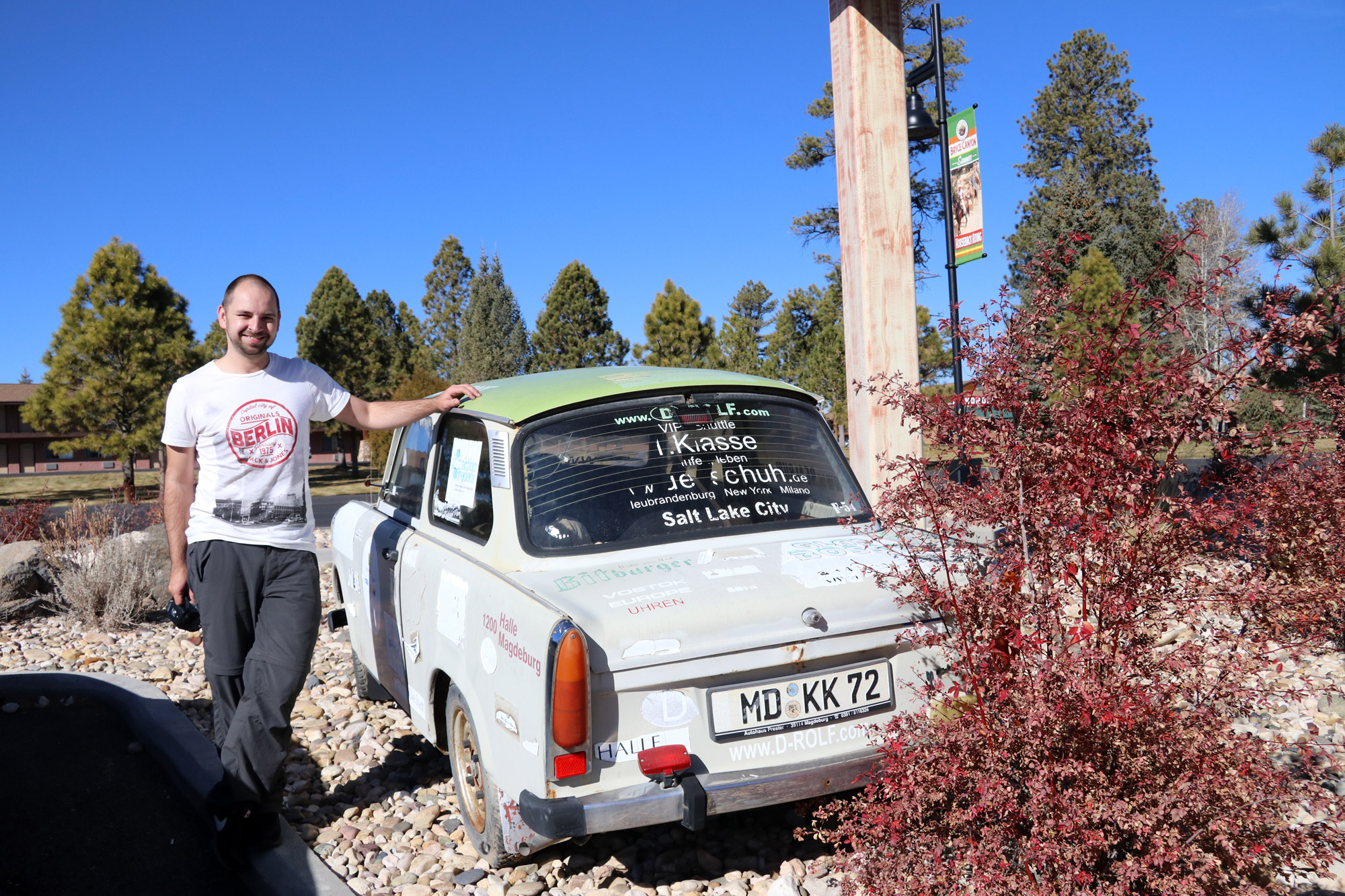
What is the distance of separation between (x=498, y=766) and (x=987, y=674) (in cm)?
168

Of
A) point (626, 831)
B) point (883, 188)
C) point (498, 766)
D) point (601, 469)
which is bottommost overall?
point (626, 831)

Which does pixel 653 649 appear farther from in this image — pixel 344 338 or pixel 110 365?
pixel 344 338

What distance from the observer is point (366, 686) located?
5.77 m

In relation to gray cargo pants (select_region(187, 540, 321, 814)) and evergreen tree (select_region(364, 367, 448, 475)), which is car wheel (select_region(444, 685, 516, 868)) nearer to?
gray cargo pants (select_region(187, 540, 321, 814))

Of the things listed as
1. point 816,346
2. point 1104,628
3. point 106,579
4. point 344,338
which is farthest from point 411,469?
point 344,338

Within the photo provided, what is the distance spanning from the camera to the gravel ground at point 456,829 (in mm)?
3484

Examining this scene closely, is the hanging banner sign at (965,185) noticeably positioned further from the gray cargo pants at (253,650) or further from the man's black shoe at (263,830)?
the man's black shoe at (263,830)

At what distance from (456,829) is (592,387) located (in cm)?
198


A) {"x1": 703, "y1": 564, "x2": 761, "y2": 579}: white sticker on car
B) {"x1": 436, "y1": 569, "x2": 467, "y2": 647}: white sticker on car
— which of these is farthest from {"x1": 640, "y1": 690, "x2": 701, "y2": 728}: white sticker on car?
{"x1": 436, "y1": 569, "x2": 467, "y2": 647}: white sticker on car

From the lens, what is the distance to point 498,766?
10.6ft

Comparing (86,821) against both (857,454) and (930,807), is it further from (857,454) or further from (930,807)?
(857,454)

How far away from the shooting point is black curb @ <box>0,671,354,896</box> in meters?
3.55

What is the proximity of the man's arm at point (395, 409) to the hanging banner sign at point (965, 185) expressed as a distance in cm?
559

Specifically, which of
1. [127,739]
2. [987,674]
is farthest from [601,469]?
[127,739]
